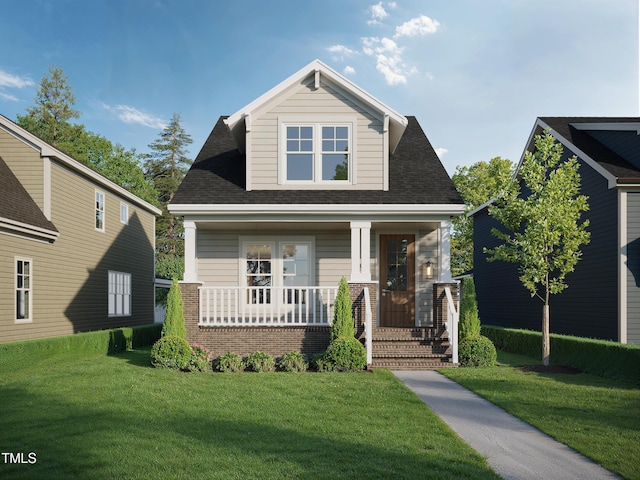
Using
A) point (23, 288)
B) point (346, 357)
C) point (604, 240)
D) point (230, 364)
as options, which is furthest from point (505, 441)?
point (23, 288)

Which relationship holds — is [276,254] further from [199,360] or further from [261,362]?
[199,360]

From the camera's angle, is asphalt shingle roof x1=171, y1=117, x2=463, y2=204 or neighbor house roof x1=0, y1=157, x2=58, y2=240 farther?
asphalt shingle roof x1=171, y1=117, x2=463, y2=204

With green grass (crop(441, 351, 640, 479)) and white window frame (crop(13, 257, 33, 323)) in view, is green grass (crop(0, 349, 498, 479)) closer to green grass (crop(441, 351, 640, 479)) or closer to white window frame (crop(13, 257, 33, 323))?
green grass (crop(441, 351, 640, 479))

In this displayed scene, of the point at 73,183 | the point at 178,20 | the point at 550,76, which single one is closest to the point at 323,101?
the point at 73,183

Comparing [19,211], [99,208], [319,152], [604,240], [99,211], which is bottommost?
[604,240]

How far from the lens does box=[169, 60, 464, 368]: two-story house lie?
45.5 feet

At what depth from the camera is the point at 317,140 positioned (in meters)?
15.0

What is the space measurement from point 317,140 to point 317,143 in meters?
0.08

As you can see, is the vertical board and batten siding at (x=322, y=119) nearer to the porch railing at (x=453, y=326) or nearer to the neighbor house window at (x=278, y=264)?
the neighbor house window at (x=278, y=264)

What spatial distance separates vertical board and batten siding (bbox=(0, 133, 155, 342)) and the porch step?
9.22m

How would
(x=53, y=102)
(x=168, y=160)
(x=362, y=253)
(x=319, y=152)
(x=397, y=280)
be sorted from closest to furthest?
(x=362, y=253), (x=319, y=152), (x=397, y=280), (x=53, y=102), (x=168, y=160)

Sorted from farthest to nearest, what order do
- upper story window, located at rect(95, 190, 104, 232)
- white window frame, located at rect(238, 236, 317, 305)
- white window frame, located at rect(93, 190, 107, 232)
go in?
upper story window, located at rect(95, 190, 104, 232) < white window frame, located at rect(93, 190, 107, 232) < white window frame, located at rect(238, 236, 317, 305)

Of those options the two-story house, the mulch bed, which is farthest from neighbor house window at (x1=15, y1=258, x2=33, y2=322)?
the mulch bed

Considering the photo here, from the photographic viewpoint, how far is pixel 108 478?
216 inches
